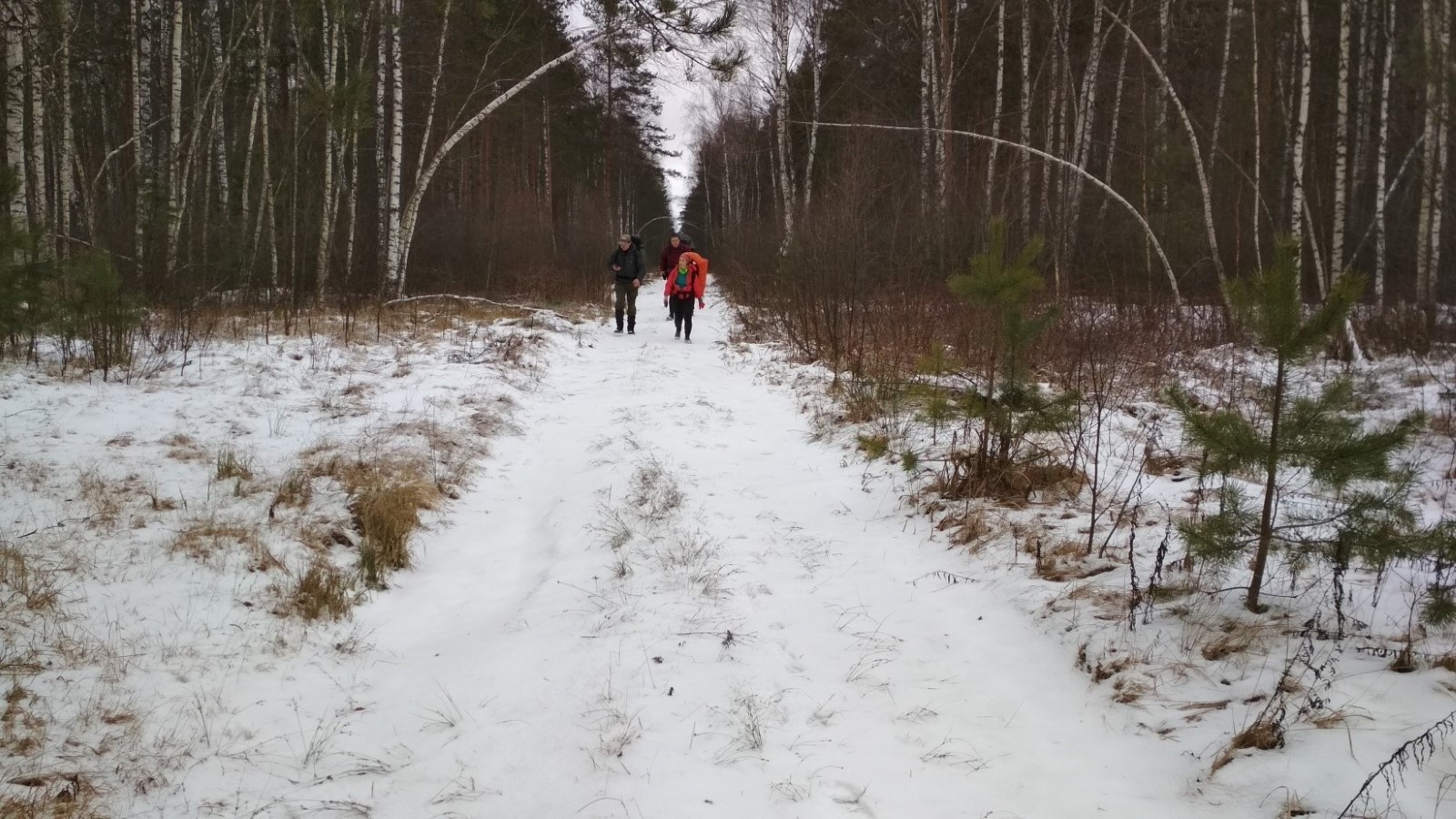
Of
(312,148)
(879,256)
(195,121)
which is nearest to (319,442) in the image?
(879,256)

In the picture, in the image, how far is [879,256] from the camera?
9.95 metres

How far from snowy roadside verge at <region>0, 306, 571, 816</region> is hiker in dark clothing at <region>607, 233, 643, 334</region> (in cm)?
550

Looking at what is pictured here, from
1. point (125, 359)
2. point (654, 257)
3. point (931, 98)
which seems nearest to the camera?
point (125, 359)

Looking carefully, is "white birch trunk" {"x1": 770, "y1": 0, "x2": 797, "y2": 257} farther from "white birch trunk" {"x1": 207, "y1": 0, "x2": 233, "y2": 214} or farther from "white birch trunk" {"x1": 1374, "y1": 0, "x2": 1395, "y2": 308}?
"white birch trunk" {"x1": 207, "y1": 0, "x2": 233, "y2": 214}

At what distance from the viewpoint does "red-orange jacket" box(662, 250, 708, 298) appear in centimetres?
1203

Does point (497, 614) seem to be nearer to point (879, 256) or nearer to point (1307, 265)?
point (879, 256)

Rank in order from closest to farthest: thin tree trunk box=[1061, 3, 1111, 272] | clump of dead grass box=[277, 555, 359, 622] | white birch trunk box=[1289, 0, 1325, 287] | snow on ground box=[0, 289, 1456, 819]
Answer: snow on ground box=[0, 289, 1456, 819] < clump of dead grass box=[277, 555, 359, 622] < white birch trunk box=[1289, 0, 1325, 287] < thin tree trunk box=[1061, 3, 1111, 272]

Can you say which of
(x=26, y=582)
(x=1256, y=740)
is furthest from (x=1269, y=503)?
(x=26, y=582)

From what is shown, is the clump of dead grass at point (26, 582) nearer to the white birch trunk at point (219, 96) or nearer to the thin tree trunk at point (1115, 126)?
the white birch trunk at point (219, 96)

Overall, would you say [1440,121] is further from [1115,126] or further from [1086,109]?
[1115,126]

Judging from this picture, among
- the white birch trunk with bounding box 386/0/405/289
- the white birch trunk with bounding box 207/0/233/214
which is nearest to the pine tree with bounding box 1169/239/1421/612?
the white birch trunk with bounding box 386/0/405/289

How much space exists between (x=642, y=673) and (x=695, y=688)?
23cm

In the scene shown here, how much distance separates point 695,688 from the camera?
9.37ft

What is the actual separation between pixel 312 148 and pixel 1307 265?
69.0ft
